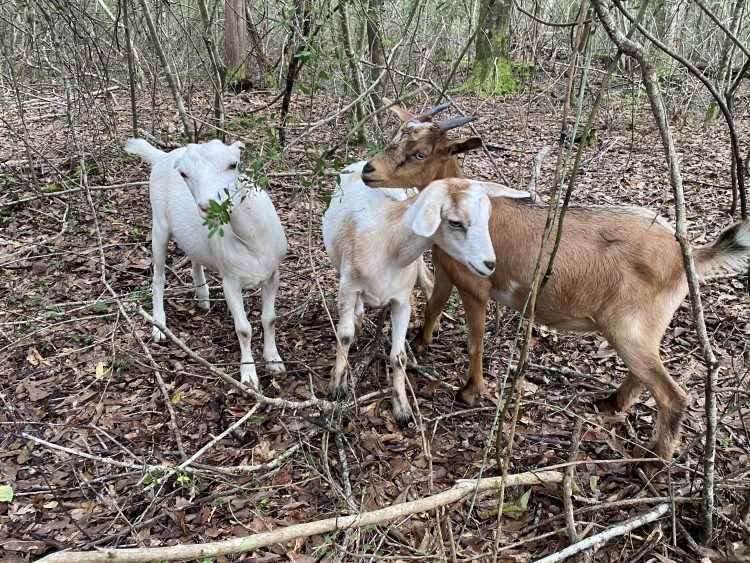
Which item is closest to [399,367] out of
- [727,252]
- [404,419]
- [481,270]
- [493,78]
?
[404,419]

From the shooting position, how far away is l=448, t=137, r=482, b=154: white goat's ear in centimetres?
385

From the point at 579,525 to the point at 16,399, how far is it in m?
3.66

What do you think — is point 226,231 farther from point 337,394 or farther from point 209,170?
point 337,394

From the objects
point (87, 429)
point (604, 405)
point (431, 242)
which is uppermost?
point (431, 242)

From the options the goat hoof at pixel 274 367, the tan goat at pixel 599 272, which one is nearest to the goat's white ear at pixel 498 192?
the tan goat at pixel 599 272

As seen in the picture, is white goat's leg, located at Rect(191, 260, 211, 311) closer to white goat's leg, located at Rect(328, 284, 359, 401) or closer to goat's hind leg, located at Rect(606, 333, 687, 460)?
white goat's leg, located at Rect(328, 284, 359, 401)

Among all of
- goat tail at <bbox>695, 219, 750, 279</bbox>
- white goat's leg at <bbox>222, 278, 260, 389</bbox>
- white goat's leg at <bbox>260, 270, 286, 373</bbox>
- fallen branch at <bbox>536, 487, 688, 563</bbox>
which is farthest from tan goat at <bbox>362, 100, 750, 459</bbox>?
white goat's leg at <bbox>222, 278, 260, 389</bbox>

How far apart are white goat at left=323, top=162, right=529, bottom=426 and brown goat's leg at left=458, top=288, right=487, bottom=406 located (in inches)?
15.9

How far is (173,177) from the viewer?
4.41 metres

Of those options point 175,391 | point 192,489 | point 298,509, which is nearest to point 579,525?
point 298,509

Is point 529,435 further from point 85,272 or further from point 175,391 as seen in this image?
point 85,272

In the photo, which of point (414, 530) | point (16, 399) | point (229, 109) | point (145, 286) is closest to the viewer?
point (414, 530)

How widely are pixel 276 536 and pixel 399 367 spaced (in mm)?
1821

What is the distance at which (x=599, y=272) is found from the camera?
3246mm
